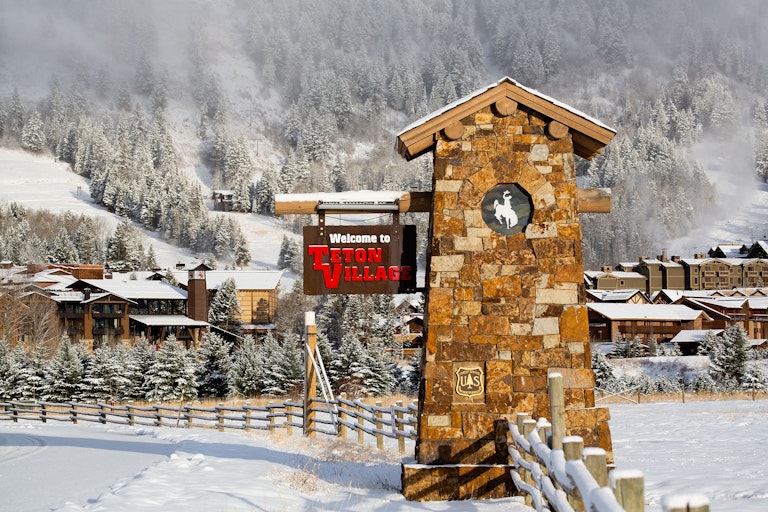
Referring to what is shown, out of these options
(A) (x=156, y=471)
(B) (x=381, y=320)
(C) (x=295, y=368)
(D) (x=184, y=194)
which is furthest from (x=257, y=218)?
(A) (x=156, y=471)

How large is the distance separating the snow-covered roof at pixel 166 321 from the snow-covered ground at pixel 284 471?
158 ft

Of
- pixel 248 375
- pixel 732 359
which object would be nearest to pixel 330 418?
pixel 248 375

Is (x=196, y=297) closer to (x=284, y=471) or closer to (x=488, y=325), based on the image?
(x=284, y=471)

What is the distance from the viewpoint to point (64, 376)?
149 ft

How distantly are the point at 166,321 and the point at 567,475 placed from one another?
227 feet

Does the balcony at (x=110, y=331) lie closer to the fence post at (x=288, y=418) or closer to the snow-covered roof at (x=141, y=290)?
the snow-covered roof at (x=141, y=290)

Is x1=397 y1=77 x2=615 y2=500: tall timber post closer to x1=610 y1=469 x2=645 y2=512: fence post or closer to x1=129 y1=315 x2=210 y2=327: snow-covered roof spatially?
x1=610 y1=469 x2=645 y2=512: fence post

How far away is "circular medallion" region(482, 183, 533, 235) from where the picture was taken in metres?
11.3

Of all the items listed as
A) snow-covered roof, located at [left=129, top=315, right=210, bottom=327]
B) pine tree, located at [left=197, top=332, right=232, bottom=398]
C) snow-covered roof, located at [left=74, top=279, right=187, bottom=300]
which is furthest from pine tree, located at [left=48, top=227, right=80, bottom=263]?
pine tree, located at [left=197, top=332, right=232, bottom=398]

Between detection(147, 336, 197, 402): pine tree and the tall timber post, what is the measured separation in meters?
36.7

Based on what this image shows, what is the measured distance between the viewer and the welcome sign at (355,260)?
40.7ft

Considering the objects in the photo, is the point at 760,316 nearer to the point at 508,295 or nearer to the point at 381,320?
the point at 381,320

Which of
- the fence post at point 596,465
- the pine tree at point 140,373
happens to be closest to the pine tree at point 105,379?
the pine tree at point 140,373

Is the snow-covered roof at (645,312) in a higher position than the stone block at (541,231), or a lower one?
lower
